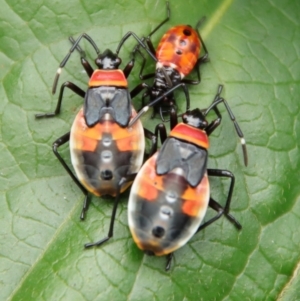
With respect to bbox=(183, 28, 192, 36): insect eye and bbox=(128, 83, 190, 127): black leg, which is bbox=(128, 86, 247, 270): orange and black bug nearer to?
bbox=(128, 83, 190, 127): black leg

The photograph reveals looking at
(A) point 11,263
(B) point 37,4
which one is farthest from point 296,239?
(B) point 37,4

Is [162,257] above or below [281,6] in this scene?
below

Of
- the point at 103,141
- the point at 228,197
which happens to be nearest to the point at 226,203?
the point at 228,197

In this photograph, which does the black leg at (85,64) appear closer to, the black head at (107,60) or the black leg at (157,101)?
the black head at (107,60)

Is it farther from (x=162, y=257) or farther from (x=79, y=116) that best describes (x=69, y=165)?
(x=162, y=257)

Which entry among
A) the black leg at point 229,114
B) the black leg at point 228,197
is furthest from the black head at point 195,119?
the black leg at point 228,197

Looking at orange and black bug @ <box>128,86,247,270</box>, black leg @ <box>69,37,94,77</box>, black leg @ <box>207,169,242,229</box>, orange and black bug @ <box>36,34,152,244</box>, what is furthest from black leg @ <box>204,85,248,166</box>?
black leg @ <box>69,37,94,77</box>
